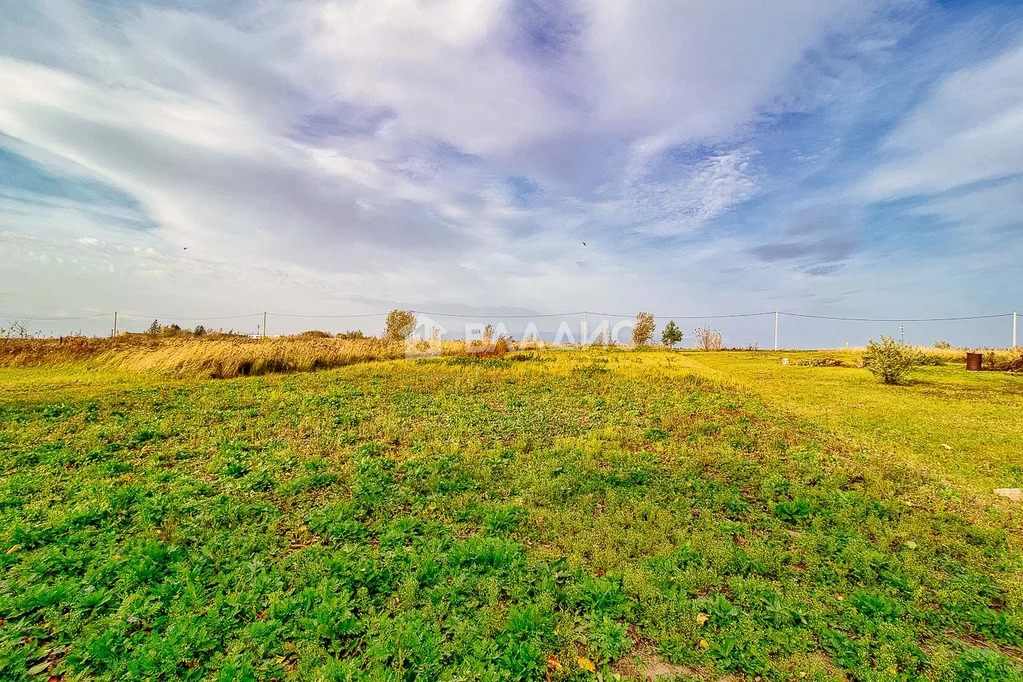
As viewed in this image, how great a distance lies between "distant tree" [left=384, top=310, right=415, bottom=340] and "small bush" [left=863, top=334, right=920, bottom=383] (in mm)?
33321

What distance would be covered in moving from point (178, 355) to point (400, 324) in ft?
67.2

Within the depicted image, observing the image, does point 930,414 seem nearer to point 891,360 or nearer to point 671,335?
point 891,360

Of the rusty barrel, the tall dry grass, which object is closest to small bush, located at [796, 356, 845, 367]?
the rusty barrel

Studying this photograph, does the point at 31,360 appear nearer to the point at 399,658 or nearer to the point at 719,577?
the point at 399,658

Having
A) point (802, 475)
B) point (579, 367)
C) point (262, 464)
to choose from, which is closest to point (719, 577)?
point (802, 475)

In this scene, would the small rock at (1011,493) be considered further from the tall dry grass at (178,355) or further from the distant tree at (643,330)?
the distant tree at (643,330)

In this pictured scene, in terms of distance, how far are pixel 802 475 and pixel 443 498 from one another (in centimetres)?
725

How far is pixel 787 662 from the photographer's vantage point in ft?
14.5

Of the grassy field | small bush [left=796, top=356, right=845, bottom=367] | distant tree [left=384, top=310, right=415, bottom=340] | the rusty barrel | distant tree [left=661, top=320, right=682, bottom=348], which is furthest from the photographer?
distant tree [left=661, top=320, right=682, bottom=348]

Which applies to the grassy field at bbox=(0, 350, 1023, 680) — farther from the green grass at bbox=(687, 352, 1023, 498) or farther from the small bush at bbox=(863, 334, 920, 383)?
the small bush at bbox=(863, 334, 920, 383)

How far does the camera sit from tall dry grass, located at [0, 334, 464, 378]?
78.9ft

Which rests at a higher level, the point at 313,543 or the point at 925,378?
the point at 925,378

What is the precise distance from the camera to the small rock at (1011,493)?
859 centimetres

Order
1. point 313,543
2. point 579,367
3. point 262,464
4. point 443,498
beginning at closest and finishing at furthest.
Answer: point 313,543, point 443,498, point 262,464, point 579,367
